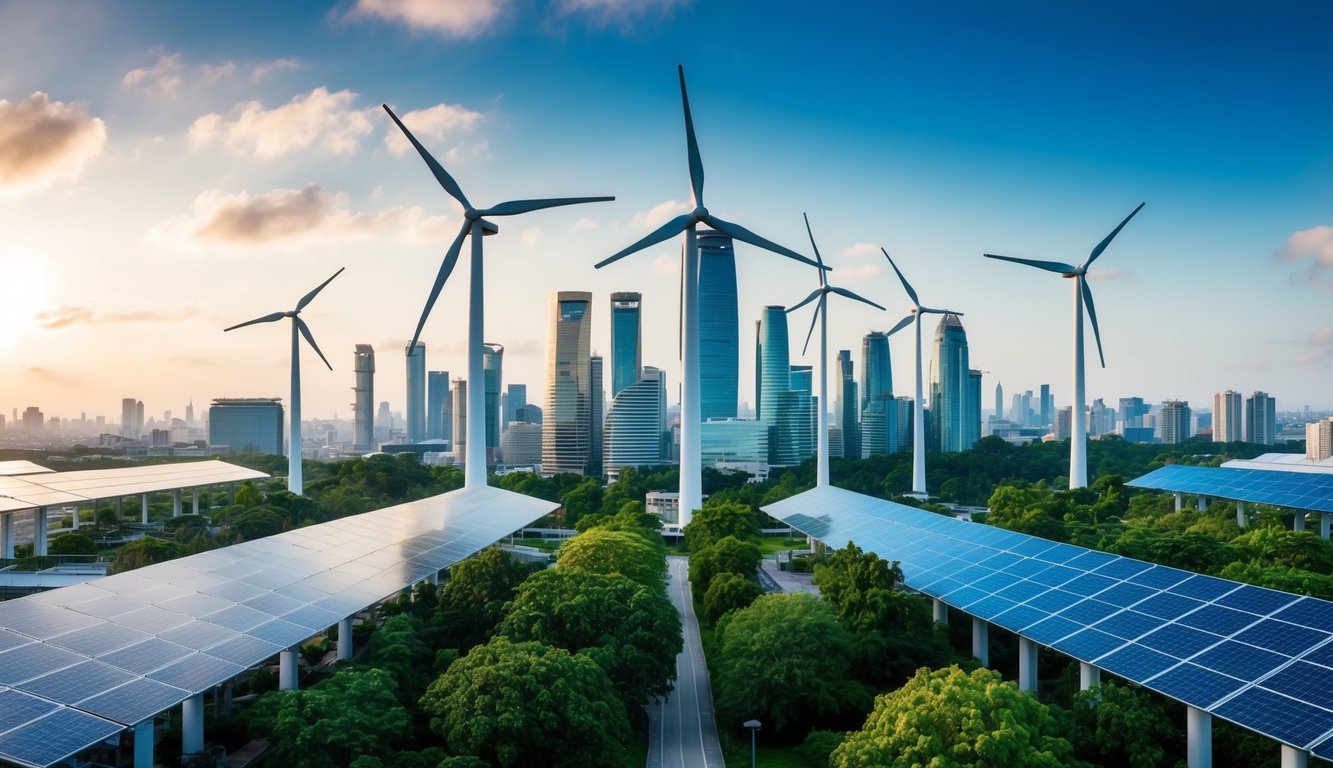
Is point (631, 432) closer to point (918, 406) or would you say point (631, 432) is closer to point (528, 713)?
point (918, 406)

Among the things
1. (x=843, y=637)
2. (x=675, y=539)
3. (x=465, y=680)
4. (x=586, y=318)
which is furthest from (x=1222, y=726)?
(x=586, y=318)

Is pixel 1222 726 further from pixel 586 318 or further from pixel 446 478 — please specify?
pixel 586 318

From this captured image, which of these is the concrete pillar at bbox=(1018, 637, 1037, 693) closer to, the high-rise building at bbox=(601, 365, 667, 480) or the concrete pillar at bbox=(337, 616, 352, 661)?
the concrete pillar at bbox=(337, 616, 352, 661)

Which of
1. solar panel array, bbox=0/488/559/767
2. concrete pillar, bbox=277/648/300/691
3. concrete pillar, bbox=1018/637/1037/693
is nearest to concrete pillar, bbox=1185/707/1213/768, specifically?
concrete pillar, bbox=1018/637/1037/693

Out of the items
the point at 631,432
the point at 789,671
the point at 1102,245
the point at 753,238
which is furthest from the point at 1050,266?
the point at 631,432

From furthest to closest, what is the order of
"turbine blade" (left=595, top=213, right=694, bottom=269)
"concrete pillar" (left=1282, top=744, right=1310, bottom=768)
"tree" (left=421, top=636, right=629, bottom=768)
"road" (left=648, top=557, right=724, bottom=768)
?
"turbine blade" (left=595, top=213, right=694, bottom=269) < "road" (left=648, top=557, right=724, bottom=768) < "tree" (left=421, top=636, right=629, bottom=768) < "concrete pillar" (left=1282, top=744, right=1310, bottom=768)

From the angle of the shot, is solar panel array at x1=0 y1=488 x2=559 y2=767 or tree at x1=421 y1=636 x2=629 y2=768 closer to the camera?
solar panel array at x1=0 y1=488 x2=559 y2=767
